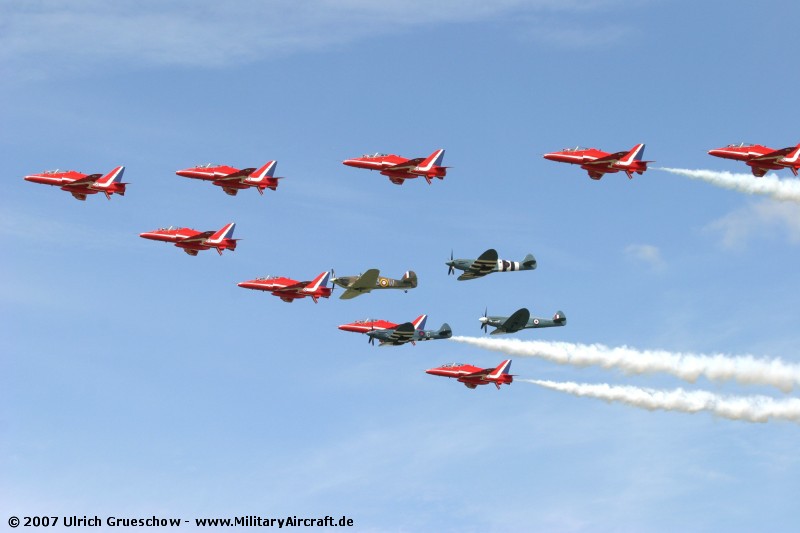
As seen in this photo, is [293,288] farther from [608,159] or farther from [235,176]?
[608,159]

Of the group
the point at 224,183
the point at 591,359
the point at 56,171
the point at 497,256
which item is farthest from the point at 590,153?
the point at 56,171

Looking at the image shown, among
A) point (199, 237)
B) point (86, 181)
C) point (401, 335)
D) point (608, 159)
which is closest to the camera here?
point (608, 159)

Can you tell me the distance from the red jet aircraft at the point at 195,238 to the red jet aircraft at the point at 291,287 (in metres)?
7.49

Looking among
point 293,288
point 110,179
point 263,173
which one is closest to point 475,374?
point 293,288

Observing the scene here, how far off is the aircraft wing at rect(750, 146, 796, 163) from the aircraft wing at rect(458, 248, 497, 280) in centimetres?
3309

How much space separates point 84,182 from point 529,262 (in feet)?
184

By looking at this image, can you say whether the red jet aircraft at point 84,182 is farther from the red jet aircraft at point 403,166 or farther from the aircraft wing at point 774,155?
the aircraft wing at point 774,155

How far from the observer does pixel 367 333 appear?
18162 centimetres

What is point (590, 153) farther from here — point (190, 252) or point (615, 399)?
point (190, 252)

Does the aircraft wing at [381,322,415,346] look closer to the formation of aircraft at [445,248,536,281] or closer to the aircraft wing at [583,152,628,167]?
the formation of aircraft at [445,248,536,281]

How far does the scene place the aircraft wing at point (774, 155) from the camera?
16688 cm

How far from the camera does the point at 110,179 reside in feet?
571

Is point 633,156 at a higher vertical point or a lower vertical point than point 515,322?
higher

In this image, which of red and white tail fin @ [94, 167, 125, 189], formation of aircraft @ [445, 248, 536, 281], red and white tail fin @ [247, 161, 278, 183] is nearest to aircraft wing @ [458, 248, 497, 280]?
formation of aircraft @ [445, 248, 536, 281]
